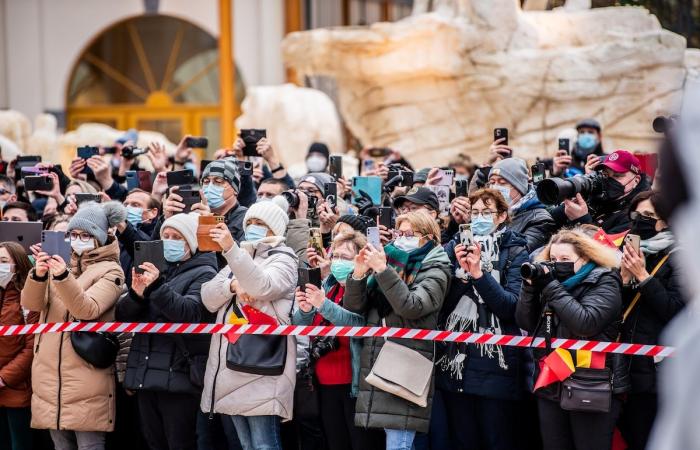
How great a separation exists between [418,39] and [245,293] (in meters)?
8.07

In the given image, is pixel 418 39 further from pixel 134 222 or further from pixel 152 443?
pixel 152 443

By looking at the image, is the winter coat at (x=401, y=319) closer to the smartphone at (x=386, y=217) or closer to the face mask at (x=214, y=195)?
the smartphone at (x=386, y=217)

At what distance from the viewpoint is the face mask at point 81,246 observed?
216 inches

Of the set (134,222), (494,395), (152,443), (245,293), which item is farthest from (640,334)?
(134,222)

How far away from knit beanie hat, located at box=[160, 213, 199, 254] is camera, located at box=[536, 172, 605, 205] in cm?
171

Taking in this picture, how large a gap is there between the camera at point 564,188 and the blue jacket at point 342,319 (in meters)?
1.04

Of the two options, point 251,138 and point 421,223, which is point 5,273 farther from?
point 421,223

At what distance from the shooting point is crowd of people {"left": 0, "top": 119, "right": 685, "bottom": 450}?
4691 millimetres

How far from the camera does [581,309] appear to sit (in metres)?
4.54

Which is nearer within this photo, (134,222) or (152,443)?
(152,443)

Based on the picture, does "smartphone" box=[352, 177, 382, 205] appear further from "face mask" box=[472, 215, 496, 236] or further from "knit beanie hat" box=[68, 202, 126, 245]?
"knit beanie hat" box=[68, 202, 126, 245]

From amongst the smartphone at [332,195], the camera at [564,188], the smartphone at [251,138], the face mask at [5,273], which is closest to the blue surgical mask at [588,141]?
the camera at [564,188]

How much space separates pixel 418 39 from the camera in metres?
12.6

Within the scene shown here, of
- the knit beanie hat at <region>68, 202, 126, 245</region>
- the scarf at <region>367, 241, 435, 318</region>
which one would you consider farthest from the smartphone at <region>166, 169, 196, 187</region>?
the scarf at <region>367, 241, 435, 318</region>
